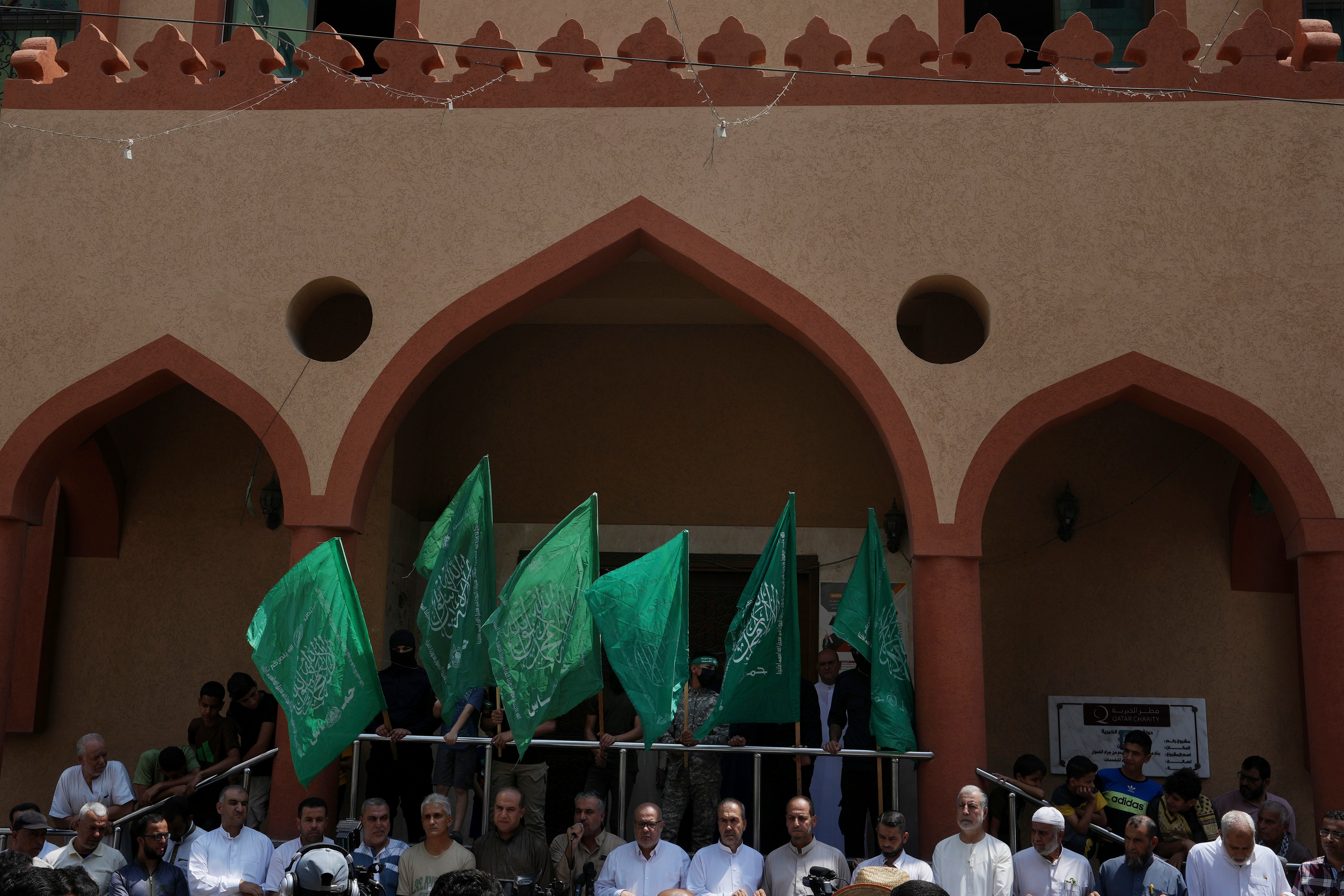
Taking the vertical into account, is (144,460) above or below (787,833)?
above

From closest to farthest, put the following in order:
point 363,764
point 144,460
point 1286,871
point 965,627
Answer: point 1286,871
point 965,627
point 363,764
point 144,460

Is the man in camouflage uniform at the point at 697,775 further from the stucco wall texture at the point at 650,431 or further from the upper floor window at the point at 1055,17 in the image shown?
the upper floor window at the point at 1055,17

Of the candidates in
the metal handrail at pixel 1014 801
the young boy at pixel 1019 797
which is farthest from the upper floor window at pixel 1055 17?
the metal handrail at pixel 1014 801

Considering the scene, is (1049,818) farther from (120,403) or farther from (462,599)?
(120,403)

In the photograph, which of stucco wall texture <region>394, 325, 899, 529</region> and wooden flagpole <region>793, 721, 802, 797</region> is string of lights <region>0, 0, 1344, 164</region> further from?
wooden flagpole <region>793, 721, 802, 797</region>

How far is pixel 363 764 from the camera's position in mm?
8164

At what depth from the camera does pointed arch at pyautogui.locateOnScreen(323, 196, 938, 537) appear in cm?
771

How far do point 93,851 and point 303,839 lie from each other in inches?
40.0

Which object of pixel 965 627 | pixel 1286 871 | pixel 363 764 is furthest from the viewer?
pixel 363 764

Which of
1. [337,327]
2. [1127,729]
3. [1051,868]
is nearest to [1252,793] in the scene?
[1051,868]

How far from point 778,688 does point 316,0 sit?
686cm

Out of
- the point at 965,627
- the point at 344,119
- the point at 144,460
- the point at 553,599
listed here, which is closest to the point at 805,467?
the point at 965,627

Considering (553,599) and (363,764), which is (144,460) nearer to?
(363,764)

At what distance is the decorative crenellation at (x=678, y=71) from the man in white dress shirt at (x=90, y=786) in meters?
3.96
